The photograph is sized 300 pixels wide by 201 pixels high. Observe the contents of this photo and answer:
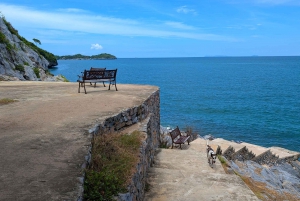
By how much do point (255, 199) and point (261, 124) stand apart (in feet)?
82.3

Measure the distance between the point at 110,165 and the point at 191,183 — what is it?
2868 millimetres

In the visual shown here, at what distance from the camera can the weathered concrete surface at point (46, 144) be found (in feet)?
12.6

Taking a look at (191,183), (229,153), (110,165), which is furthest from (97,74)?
(229,153)

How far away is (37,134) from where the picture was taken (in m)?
6.05

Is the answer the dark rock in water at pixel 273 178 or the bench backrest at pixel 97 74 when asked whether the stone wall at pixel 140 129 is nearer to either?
the bench backrest at pixel 97 74

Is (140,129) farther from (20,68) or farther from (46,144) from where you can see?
(20,68)

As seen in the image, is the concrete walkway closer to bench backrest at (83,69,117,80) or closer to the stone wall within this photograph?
the stone wall

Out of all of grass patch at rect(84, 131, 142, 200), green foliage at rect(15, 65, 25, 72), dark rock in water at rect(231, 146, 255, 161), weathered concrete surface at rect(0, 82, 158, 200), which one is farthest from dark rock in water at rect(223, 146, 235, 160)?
green foliage at rect(15, 65, 25, 72)

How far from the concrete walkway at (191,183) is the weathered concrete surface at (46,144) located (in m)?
2.06

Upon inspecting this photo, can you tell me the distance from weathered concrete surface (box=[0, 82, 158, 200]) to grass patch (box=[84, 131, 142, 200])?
10.8 inches

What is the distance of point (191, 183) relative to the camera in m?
7.37

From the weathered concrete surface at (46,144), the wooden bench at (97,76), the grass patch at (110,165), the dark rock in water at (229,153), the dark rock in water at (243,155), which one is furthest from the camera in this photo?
the dark rock in water at (243,155)

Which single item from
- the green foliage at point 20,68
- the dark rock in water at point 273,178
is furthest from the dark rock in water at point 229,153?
the green foliage at point 20,68

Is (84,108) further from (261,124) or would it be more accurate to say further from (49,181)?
(261,124)
